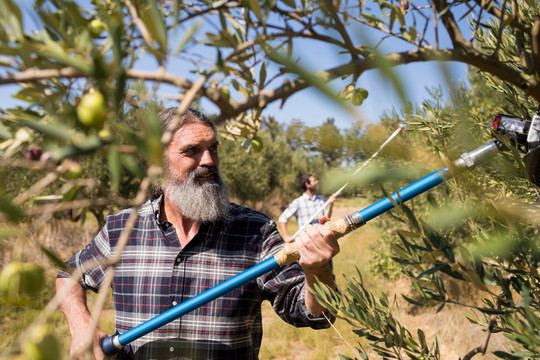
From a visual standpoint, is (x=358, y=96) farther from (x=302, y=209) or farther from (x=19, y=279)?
(x=302, y=209)

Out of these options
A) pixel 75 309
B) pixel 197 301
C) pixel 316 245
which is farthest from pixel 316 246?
pixel 75 309

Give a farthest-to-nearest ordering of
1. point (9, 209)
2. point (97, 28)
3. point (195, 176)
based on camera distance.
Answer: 1. point (195, 176)
2. point (97, 28)
3. point (9, 209)

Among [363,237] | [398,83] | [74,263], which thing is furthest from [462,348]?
[363,237]

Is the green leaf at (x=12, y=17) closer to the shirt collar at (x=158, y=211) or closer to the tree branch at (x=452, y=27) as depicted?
the tree branch at (x=452, y=27)

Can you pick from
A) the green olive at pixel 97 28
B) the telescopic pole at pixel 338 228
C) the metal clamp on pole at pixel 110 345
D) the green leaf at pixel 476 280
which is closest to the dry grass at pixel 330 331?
the metal clamp on pole at pixel 110 345

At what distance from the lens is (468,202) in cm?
61

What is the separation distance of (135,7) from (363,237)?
10405mm

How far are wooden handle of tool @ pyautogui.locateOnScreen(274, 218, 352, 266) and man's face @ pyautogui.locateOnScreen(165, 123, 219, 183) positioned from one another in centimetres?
64

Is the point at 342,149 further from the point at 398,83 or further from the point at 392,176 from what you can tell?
the point at 398,83

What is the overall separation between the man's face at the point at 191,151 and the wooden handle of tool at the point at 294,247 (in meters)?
0.64

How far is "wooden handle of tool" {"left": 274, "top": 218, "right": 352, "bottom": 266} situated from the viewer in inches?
38.3

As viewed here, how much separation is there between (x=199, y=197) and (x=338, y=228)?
2.54 feet

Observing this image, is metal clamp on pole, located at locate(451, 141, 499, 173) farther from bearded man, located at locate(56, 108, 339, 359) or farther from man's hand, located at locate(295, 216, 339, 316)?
bearded man, located at locate(56, 108, 339, 359)

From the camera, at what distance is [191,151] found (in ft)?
5.32
